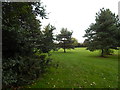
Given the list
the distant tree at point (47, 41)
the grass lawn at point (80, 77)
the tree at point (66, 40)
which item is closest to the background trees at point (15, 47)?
the grass lawn at point (80, 77)

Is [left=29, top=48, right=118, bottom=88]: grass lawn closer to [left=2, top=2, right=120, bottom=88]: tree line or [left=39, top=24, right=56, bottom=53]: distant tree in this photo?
[left=2, top=2, right=120, bottom=88]: tree line

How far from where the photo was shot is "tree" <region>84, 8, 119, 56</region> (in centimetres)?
1069

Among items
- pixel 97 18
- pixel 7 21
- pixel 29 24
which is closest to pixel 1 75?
pixel 7 21

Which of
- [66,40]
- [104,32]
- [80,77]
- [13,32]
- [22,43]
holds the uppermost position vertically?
[104,32]

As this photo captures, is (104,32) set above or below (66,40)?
above

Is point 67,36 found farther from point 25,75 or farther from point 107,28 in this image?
point 25,75

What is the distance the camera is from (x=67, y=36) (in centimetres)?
2095

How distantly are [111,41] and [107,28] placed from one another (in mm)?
1945

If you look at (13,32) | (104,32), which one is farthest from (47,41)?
(104,32)

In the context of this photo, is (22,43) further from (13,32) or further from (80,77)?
(80,77)

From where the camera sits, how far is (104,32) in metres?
11.1

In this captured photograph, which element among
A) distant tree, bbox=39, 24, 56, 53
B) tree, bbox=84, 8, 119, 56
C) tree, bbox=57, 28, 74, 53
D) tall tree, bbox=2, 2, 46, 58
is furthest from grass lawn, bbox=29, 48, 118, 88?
tree, bbox=57, 28, 74, 53

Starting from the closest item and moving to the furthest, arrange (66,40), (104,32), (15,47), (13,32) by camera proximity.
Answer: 1. (13,32)
2. (15,47)
3. (104,32)
4. (66,40)

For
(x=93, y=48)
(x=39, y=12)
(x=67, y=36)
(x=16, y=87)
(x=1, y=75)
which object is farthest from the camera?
(x=67, y=36)
